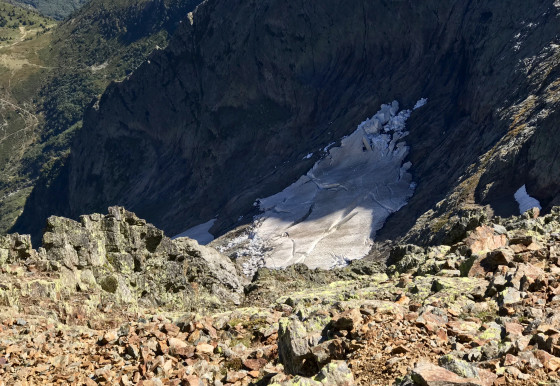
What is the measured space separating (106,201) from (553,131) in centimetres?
12484

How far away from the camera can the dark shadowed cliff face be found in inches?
3442

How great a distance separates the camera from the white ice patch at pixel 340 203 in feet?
282

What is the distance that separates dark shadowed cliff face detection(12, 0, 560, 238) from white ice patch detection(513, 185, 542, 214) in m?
1.84

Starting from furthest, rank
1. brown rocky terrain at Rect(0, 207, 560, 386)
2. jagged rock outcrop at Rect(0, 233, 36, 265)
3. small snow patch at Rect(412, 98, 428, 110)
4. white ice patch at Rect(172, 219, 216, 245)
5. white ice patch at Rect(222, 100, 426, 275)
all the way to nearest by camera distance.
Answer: white ice patch at Rect(172, 219, 216, 245) < small snow patch at Rect(412, 98, 428, 110) < white ice patch at Rect(222, 100, 426, 275) < jagged rock outcrop at Rect(0, 233, 36, 265) < brown rocky terrain at Rect(0, 207, 560, 386)

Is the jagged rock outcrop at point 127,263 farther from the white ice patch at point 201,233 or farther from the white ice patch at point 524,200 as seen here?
the white ice patch at point 201,233

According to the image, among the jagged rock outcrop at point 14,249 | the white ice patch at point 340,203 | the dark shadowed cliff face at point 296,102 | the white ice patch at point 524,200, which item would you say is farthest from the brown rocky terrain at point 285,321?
the white ice patch at point 340,203

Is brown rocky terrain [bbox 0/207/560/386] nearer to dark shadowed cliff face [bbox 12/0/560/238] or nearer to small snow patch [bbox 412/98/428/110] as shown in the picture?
dark shadowed cliff face [bbox 12/0/560/238]

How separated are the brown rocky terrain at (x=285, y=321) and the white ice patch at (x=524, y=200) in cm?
2906

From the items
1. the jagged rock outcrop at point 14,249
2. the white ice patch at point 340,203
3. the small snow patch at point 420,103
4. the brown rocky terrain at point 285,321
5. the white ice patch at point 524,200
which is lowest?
the brown rocky terrain at point 285,321

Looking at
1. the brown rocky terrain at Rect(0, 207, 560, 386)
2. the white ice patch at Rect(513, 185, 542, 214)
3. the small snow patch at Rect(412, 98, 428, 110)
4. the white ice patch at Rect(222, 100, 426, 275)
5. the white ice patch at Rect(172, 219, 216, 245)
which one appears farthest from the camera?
the white ice patch at Rect(172, 219, 216, 245)

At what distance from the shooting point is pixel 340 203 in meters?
99.4

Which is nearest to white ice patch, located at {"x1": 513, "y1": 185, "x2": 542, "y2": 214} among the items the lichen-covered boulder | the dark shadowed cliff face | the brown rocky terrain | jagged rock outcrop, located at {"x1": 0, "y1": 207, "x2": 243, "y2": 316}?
the dark shadowed cliff face

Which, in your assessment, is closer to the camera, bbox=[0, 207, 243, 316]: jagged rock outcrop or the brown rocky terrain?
the brown rocky terrain

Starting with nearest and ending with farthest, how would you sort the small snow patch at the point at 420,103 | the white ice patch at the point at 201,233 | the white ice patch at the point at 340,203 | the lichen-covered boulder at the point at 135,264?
the lichen-covered boulder at the point at 135,264
the white ice patch at the point at 340,203
the small snow patch at the point at 420,103
the white ice patch at the point at 201,233
